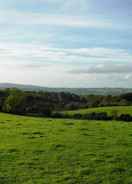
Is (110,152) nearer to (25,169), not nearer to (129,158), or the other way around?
(129,158)

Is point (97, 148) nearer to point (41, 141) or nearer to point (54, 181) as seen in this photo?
point (41, 141)

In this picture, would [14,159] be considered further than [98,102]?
No

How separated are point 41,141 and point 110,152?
436 cm

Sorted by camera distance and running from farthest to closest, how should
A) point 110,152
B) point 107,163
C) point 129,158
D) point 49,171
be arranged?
point 110,152, point 129,158, point 107,163, point 49,171

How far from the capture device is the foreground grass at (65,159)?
34.5 ft

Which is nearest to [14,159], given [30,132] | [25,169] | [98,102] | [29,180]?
[25,169]

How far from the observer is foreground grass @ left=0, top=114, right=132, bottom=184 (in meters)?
10.5

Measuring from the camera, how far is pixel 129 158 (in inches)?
523

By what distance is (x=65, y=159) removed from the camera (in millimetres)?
13023

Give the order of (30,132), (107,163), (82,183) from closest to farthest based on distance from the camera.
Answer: (82,183) → (107,163) → (30,132)

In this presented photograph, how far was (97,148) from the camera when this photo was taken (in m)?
15.4

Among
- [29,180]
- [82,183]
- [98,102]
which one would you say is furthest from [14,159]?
[98,102]

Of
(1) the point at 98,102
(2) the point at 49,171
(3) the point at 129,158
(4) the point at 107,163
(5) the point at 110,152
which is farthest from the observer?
(1) the point at 98,102

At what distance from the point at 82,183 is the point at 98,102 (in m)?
78.3
